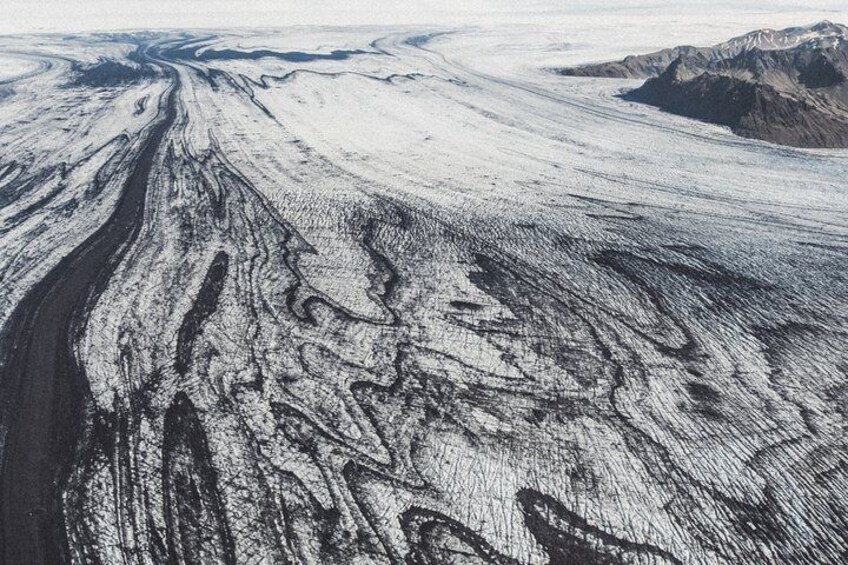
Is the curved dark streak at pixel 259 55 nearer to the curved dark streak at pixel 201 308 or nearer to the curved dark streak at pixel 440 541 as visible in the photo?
the curved dark streak at pixel 201 308

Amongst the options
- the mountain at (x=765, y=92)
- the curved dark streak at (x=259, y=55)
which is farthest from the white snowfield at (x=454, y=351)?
the curved dark streak at (x=259, y=55)

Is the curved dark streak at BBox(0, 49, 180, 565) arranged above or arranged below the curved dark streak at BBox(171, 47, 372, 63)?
below

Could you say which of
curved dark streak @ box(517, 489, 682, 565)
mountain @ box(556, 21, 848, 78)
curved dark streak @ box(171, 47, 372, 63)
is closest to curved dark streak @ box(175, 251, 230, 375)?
curved dark streak @ box(517, 489, 682, 565)

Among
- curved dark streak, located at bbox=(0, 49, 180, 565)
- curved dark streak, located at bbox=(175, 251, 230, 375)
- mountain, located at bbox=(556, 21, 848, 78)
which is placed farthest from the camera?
mountain, located at bbox=(556, 21, 848, 78)

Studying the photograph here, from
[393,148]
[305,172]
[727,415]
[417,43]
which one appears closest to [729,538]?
[727,415]

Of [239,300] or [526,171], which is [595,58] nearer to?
[526,171]

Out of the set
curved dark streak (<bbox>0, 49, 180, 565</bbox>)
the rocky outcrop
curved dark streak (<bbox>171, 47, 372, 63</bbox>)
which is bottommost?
curved dark streak (<bbox>0, 49, 180, 565</bbox>)

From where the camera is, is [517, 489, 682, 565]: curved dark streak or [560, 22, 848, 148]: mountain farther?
[560, 22, 848, 148]: mountain

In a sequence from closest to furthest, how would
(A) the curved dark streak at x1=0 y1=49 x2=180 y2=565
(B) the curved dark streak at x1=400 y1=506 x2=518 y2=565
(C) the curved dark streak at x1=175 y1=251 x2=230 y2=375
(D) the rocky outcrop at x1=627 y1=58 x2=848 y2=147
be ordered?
(B) the curved dark streak at x1=400 y1=506 x2=518 y2=565 < (A) the curved dark streak at x1=0 y1=49 x2=180 y2=565 < (C) the curved dark streak at x1=175 y1=251 x2=230 y2=375 < (D) the rocky outcrop at x1=627 y1=58 x2=848 y2=147

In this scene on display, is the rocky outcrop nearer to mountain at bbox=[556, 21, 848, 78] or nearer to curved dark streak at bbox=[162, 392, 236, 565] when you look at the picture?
mountain at bbox=[556, 21, 848, 78]
